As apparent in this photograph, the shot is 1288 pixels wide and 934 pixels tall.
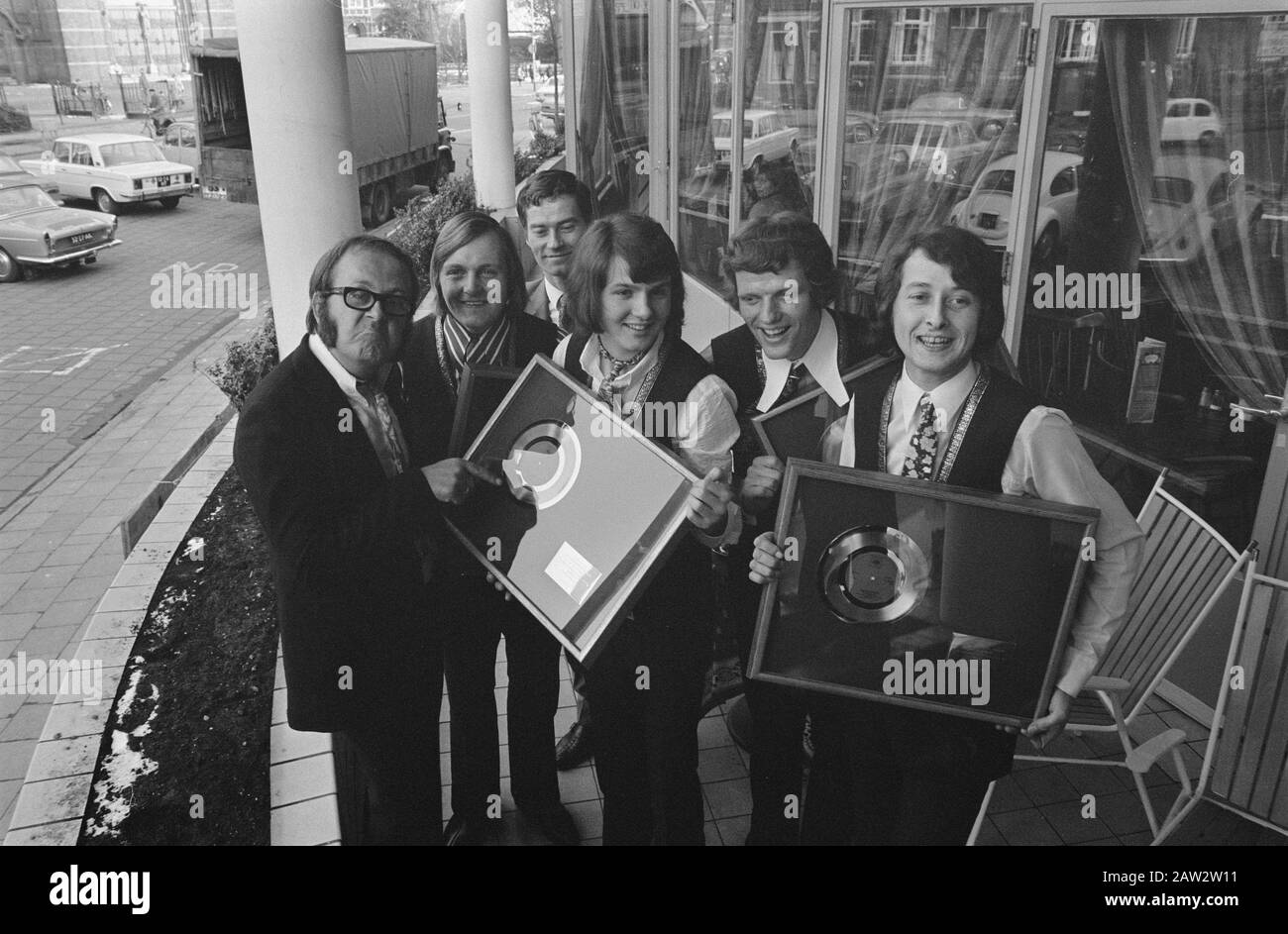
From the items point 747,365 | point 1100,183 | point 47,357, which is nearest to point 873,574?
point 747,365

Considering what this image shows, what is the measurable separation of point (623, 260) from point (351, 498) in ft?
2.89

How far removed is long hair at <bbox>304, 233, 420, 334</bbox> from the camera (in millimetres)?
2271

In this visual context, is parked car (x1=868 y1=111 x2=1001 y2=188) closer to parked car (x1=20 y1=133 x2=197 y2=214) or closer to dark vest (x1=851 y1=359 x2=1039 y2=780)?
dark vest (x1=851 y1=359 x2=1039 y2=780)

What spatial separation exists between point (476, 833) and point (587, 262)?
1.83m

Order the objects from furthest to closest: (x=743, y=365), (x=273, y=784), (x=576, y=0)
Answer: (x=576, y=0)
(x=273, y=784)
(x=743, y=365)

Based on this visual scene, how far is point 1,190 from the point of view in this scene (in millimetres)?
15156

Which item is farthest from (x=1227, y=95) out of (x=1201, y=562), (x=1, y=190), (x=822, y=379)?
(x=1, y=190)

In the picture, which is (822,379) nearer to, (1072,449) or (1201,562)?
(1072,449)

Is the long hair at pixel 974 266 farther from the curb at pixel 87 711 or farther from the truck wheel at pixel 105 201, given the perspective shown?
the truck wheel at pixel 105 201

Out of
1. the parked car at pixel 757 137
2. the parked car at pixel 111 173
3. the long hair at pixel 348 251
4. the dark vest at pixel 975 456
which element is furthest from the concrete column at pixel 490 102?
the parked car at pixel 111 173

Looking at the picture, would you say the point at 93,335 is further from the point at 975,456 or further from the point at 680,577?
the point at 975,456

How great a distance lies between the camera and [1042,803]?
3330mm

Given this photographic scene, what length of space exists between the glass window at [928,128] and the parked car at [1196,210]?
628 millimetres
